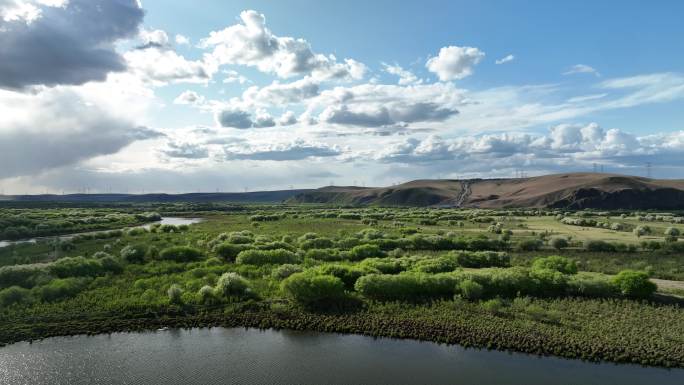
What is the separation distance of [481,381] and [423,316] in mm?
8233

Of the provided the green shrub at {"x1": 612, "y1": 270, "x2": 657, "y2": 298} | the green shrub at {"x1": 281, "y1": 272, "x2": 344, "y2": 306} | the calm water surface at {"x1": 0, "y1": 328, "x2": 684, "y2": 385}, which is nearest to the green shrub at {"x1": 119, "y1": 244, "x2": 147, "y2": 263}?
the calm water surface at {"x1": 0, "y1": 328, "x2": 684, "y2": 385}

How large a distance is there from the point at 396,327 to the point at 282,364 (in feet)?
26.0

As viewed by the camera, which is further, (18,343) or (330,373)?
(18,343)

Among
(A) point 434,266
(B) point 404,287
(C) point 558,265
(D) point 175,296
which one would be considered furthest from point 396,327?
(C) point 558,265

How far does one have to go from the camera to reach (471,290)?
32.3 metres

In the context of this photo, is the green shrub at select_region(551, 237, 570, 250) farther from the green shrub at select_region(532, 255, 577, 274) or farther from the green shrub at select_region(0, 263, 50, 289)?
the green shrub at select_region(0, 263, 50, 289)

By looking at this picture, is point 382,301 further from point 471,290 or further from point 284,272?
point 284,272

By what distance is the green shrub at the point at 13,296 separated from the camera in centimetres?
3023

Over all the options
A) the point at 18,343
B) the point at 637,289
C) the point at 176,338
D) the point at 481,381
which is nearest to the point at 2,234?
the point at 18,343

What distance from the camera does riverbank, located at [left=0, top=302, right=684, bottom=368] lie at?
2312 cm

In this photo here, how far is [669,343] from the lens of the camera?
2384 centimetres

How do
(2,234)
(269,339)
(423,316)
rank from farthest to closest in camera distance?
1. (2,234)
2. (423,316)
3. (269,339)

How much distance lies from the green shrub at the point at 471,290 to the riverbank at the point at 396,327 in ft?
7.90

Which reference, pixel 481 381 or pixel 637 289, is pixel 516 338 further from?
pixel 637 289
